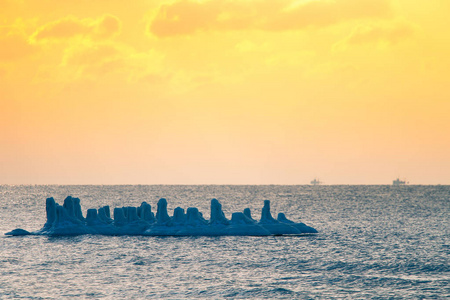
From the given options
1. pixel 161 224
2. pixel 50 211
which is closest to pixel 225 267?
pixel 161 224

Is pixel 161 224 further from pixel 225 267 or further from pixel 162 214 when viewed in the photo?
pixel 225 267

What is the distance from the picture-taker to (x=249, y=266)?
48406mm

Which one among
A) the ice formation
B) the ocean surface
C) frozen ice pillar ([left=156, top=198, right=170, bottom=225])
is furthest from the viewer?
the ice formation

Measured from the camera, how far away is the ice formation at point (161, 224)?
6506 centimetres

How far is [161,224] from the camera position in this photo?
65625 mm

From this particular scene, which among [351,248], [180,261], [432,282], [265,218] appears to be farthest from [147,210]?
[432,282]

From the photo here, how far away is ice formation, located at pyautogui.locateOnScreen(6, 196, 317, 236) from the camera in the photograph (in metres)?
65.1

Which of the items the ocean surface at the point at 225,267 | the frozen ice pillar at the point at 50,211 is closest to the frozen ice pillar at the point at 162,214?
the ocean surface at the point at 225,267

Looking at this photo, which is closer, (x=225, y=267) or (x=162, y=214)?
(x=225, y=267)

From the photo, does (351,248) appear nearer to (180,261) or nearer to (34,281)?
(180,261)

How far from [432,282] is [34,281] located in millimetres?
27571

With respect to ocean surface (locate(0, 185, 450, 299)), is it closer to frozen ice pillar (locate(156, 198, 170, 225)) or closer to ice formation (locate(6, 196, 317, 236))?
ice formation (locate(6, 196, 317, 236))

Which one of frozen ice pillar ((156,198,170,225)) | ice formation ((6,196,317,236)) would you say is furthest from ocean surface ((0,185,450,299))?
frozen ice pillar ((156,198,170,225))

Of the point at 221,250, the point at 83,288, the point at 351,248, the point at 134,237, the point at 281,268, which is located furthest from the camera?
the point at 134,237
